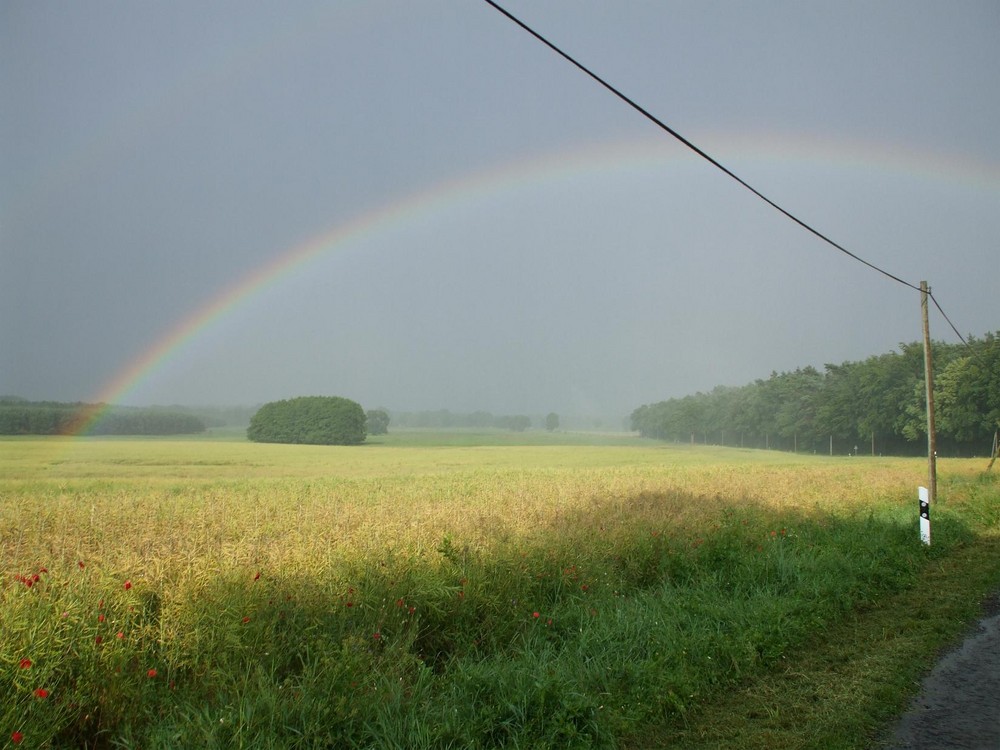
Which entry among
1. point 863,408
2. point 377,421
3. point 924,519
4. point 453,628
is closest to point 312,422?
point 377,421

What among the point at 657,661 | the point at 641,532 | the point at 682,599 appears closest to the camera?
the point at 657,661

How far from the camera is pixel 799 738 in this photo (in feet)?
13.5

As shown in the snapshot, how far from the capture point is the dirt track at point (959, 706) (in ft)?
13.4

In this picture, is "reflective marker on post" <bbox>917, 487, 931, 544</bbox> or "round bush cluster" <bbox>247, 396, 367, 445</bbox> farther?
"round bush cluster" <bbox>247, 396, 367, 445</bbox>

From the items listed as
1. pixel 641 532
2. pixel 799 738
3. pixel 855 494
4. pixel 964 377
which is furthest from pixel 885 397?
pixel 799 738

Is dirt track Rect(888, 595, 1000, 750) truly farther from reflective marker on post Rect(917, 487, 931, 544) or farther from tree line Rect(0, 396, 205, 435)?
tree line Rect(0, 396, 205, 435)

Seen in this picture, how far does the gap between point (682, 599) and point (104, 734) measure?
5476mm

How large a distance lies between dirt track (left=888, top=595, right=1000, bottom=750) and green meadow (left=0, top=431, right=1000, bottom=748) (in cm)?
17

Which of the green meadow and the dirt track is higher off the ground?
the green meadow

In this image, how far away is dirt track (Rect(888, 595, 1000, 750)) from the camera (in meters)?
4.09

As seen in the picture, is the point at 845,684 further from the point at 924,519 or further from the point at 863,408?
the point at 863,408

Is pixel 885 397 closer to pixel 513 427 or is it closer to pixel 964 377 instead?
pixel 964 377

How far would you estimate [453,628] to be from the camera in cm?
607

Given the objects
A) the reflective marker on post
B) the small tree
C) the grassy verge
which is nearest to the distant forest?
the reflective marker on post
